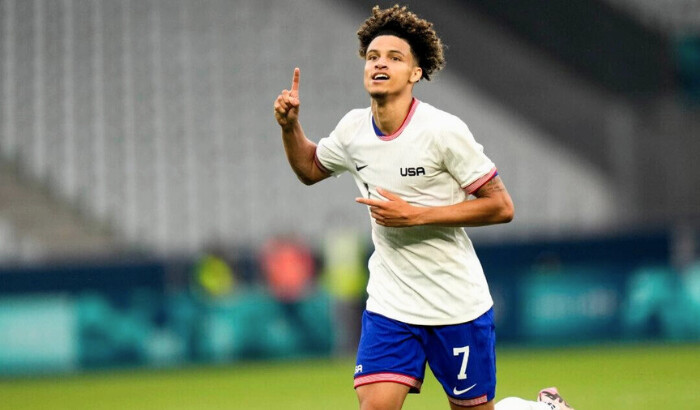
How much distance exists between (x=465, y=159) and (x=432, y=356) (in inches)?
37.7

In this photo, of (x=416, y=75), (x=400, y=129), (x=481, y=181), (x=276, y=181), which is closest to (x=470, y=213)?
(x=481, y=181)

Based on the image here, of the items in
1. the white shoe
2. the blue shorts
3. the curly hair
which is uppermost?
the curly hair

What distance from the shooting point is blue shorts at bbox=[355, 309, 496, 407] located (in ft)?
18.3

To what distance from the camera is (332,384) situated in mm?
12148

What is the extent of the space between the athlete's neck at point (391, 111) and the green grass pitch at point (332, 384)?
4382mm

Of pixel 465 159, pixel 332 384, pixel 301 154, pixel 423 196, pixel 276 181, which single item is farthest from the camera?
pixel 276 181

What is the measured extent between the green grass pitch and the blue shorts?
147 inches

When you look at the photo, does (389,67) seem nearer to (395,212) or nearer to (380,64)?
(380,64)

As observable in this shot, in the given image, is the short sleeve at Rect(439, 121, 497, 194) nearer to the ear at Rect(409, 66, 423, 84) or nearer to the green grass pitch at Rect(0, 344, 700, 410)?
the ear at Rect(409, 66, 423, 84)

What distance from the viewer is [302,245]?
51.9 feet

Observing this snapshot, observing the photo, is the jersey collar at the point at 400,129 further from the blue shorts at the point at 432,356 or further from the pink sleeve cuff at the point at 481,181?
the blue shorts at the point at 432,356

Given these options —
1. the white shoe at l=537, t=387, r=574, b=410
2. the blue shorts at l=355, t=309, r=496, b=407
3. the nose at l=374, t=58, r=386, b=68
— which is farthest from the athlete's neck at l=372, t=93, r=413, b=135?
the white shoe at l=537, t=387, r=574, b=410

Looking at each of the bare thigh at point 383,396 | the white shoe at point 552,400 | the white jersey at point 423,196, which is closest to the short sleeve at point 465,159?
the white jersey at point 423,196

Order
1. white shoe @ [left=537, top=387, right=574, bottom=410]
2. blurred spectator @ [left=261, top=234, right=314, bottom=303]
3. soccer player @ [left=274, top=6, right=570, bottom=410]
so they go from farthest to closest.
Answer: blurred spectator @ [left=261, top=234, right=314, bottom=303] < white shoe @ [left=537, top=387, right=574, bottom=410] < soccer player @ [left=274, top=6, right=570, bottom=410]
